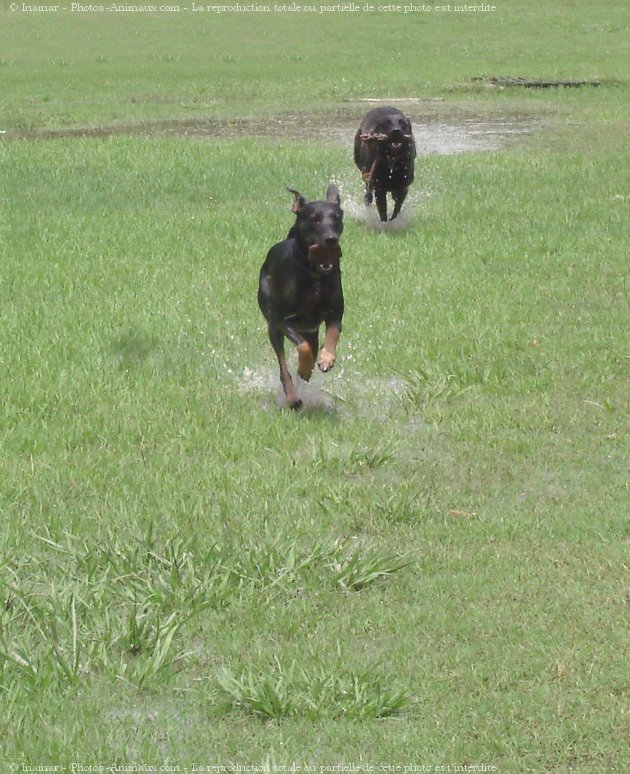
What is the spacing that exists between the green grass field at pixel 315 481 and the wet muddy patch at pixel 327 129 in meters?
4.33

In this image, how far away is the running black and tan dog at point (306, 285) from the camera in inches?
299

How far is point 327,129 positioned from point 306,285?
618 inches

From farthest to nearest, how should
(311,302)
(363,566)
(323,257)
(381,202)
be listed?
(381,202) → (311,302) → (323,257) → (363,566)

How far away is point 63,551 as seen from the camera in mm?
5887

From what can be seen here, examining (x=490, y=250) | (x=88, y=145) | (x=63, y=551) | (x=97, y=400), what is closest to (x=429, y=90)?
(x=88, y=145)

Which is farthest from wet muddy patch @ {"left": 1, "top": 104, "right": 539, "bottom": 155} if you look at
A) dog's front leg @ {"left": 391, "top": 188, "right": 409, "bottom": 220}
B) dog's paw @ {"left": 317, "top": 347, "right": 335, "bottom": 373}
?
dog's paw @ {"left": 317, "top": 347, "right": 335, "bottom": 373}

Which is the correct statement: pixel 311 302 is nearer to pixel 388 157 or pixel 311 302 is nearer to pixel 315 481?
pixel 315 481

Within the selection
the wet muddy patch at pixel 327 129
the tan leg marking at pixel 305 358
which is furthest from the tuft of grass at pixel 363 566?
the wet muddy patch at pixel 327 129

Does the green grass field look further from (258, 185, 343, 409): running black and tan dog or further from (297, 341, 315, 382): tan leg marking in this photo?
(258, 185, 343, 409): running black and tan dog

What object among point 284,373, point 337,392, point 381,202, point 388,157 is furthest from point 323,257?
point 381,202

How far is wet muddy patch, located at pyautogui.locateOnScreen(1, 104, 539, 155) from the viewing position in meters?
21.2

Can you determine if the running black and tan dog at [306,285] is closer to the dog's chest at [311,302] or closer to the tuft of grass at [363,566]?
the dog's chest at [311,302]

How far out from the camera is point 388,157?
13664mm

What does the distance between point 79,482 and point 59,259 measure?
19.1 feet
